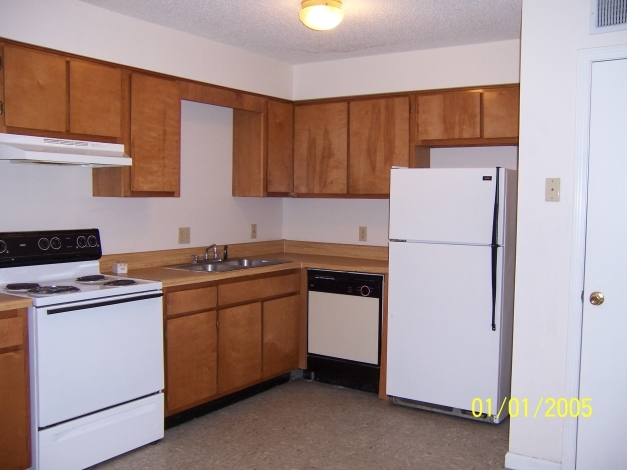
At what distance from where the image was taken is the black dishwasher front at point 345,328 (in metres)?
4.07

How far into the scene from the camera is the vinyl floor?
3.11 meters

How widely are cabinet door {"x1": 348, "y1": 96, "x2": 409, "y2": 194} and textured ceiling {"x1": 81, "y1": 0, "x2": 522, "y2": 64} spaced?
16.2 inches

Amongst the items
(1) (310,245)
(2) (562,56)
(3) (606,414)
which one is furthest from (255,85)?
(3) (606,414)

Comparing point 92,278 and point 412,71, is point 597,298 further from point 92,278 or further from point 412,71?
point 92,278

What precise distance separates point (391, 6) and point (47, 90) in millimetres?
1883

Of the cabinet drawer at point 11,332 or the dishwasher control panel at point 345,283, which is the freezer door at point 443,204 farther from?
the cabinet drawer at point 11,332

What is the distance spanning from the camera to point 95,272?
3549 millimetres

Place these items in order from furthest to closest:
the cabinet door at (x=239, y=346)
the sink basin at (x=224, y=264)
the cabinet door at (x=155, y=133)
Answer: the sink basin at (x=224, y=264) < the cabinet door at (x=239, y=346) < the cabinet door at (x=155, y=133)

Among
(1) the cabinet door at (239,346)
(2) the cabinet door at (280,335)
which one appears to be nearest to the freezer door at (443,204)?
(2) the cabinet door at (280,335)

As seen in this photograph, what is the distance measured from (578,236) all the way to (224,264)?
2.44 metres

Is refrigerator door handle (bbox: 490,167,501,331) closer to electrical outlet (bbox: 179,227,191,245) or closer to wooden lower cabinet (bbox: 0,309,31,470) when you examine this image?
electrical outlet (bbox: 179,227,191,245)

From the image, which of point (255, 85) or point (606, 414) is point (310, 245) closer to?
point (255, 85)

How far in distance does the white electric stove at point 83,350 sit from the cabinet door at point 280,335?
0.97 metres

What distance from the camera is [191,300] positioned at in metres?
3.53
